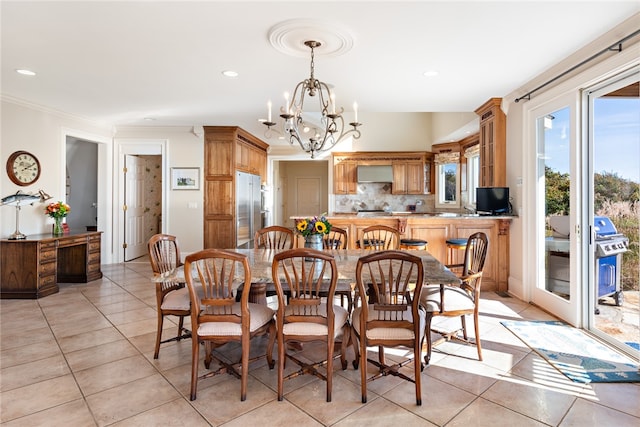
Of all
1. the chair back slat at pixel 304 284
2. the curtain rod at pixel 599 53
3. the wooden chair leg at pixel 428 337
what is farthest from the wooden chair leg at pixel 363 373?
the curtain rod at pixel 599 53

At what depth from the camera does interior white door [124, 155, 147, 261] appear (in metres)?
6.20

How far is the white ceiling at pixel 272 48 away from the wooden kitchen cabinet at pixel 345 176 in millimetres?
3253

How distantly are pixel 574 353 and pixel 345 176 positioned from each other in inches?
225

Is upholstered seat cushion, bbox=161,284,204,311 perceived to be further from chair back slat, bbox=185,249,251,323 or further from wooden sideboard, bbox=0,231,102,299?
wooden sideboard, bbox=0,231,102,299

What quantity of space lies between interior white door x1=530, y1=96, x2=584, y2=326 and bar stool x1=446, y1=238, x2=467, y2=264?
73cm

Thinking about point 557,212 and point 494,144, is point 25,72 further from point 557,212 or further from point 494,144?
point 557,212

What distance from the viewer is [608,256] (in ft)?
9.34

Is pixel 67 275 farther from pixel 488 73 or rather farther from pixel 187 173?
pixel 488 73

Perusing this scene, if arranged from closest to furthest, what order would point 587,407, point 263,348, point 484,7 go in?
point 587,407
point 484,7
point 263,348

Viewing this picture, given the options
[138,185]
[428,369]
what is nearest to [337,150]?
[138,185]

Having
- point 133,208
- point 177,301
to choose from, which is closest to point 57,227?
point 133,208

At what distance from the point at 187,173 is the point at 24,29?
11.7 feet

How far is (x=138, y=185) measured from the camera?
6523 mm

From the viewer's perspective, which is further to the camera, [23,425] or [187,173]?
[187,173]
